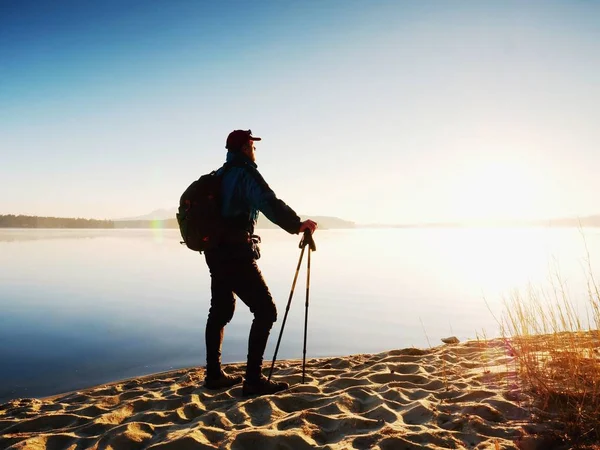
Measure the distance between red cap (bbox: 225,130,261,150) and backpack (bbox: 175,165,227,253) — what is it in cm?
51

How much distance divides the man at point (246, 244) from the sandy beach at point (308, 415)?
2.00 ft

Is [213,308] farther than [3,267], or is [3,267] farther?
[3,267]

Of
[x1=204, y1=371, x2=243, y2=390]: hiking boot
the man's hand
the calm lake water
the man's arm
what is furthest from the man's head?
the calm lake water

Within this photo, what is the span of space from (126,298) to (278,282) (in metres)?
6.81

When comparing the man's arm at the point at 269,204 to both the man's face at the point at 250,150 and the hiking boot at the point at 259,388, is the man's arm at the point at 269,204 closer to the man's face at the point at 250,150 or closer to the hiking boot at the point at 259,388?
the man's face at the point at 250,150

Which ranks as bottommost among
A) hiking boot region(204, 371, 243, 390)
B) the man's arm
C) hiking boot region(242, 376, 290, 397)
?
hiking boot region(204, 371, 243, 390)

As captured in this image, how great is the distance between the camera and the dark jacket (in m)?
4.51

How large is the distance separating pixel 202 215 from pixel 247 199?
1.79ft

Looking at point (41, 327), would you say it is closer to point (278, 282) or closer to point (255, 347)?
point (255, 347)

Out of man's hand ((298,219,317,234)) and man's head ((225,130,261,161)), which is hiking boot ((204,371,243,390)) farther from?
man's head ((225,130,261,161))

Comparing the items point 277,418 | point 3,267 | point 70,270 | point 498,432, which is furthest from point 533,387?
point 3,267

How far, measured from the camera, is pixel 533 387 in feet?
14.4

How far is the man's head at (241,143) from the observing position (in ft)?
16.1

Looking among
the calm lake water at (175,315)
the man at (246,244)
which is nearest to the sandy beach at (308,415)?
the man at (246,244)
